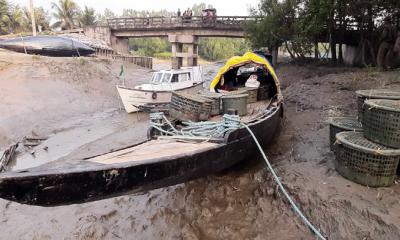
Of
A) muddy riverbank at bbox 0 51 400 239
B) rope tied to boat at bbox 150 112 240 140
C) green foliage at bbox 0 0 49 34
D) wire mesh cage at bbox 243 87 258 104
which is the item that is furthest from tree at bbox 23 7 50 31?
rope tied to boat at bbox 150 112 240 140

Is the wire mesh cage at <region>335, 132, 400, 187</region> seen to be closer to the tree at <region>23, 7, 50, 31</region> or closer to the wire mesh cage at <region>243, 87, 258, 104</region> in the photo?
the wire mesh cage at <region>243, 87, 258, 104</region>

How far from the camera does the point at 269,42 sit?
19312mm

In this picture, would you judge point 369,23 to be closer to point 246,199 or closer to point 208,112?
point 208,112

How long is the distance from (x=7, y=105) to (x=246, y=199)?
38.7 ft

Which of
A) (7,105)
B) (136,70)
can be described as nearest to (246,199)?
(7,105)

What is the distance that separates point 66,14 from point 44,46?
18.1m

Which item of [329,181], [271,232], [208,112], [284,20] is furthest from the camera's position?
[284,20]

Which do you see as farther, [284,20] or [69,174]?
[284,20]

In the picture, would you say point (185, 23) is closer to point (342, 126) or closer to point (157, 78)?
point (157, 78)

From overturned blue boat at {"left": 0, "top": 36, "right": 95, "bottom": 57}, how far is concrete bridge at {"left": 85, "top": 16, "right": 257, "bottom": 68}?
25.8 feet

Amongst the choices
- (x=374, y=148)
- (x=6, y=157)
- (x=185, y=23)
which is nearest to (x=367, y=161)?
(x=374, y=148)

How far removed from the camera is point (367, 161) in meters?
4.40

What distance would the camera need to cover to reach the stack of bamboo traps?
14.0 feet

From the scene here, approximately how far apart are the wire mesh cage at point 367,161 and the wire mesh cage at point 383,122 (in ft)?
0.36
